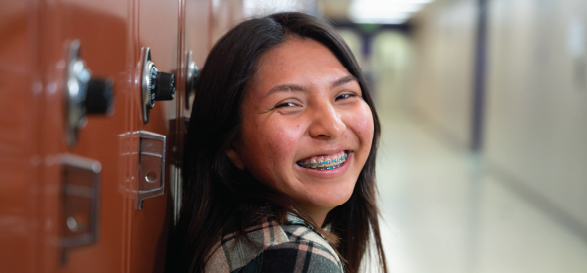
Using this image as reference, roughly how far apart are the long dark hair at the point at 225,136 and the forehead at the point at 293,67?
0.02 meters

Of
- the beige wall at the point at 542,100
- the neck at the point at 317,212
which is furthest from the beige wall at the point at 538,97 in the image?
the neck at the point at 317,212

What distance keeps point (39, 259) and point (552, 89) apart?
17.5 ft

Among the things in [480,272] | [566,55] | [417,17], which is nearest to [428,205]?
[480,272]

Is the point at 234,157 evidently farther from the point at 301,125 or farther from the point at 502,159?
the point at 502,159

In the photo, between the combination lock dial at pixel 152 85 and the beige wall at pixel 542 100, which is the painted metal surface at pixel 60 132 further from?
the beige wall at pixel 542 100

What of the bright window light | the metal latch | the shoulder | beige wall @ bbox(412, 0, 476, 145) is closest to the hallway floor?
the shoulder

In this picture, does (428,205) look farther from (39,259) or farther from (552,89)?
(39,259)

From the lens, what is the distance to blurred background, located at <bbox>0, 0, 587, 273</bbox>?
0.39 m

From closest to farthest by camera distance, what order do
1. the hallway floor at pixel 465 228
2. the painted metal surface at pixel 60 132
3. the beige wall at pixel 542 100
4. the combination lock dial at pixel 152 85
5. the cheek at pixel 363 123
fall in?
1. the painted metal surface at pixel 60 132
2. the combination lock dial at pixel 152 85
3. the cheek at pixel 363 123
4. the hallway floor at pixel 465 228
5. the beige wall at pixel 542 100

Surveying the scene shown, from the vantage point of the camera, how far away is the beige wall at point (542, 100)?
13.7 ft

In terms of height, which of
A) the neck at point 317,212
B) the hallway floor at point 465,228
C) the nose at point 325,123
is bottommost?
the hallway floor at point 465,228

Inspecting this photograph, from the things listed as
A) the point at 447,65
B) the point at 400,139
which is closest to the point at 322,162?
the point at 400,139

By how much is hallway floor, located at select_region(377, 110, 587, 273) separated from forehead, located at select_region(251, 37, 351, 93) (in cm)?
97

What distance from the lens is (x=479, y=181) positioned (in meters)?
5.88
